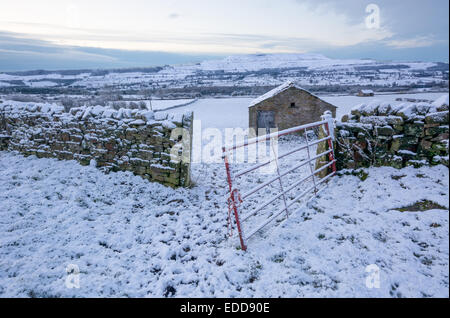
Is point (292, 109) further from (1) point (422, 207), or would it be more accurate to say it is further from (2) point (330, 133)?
(1) point (422, 207)

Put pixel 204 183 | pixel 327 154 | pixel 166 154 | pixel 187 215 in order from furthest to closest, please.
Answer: pixel 204 183
pixel 166 154
pixel 327 154
pixel 187 215

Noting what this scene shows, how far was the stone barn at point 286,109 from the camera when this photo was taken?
19.8 m

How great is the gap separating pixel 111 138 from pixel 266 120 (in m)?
14.9

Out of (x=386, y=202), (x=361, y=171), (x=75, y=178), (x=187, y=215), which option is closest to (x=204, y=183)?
(x=187, y=215)

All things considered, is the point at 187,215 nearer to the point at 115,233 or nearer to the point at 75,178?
the point at 115,233

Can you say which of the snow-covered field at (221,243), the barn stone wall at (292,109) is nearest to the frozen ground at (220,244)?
the snow-covered field at (221,243)

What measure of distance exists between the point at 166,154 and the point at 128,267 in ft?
11.0

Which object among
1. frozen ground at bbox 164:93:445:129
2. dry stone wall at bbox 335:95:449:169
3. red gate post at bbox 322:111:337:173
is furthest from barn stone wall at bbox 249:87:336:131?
red gate post at bbox 322:111:337:173

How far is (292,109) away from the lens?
1997cm

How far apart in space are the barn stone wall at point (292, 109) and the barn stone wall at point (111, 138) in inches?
556

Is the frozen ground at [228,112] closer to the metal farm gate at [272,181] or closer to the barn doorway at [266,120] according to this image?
the barn doorway at [266,120]

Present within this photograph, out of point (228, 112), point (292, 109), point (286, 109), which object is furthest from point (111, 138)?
point (228, 112)
